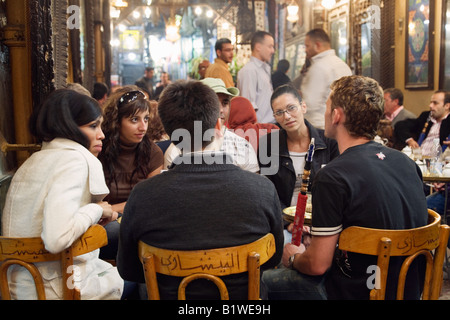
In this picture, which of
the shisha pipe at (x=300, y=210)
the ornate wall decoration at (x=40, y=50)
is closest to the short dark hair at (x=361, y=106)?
the shisha pipe at (x=300, y=210)

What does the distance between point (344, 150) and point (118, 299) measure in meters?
1.19

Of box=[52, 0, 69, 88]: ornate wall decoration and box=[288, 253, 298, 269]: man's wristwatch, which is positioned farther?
box=[52, 0, 69, 88]: ornate wall decoration

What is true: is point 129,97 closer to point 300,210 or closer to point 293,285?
point 300,210

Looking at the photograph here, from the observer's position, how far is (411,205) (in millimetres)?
1887

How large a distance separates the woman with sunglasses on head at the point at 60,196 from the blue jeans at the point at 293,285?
2.25 ft

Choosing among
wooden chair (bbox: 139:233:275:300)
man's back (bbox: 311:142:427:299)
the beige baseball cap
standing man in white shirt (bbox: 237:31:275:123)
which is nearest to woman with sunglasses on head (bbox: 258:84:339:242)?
the beige baseball cap

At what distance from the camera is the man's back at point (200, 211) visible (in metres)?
1.59

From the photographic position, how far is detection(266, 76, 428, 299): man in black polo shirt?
6.01ft

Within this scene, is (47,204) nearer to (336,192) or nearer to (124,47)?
(336,192)

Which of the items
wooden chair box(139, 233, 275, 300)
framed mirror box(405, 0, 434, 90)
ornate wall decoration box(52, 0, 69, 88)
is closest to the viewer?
wooden chair box(139, 233, 275, 300)

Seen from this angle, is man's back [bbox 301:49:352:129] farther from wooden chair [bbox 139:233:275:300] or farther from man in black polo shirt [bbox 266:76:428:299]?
wooden chair [bbox 139:233:275:300]

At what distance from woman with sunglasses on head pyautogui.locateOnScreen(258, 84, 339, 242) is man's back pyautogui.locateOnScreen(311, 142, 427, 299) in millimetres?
1175
